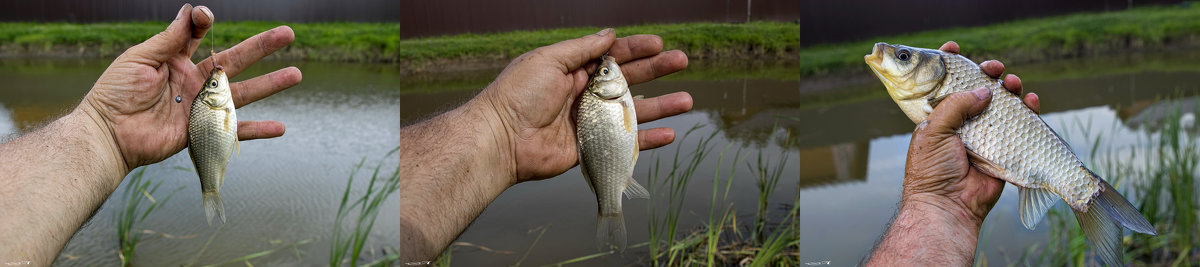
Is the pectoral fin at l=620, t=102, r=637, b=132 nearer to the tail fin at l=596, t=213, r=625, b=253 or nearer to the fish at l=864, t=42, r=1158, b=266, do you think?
the tail fin at l=596, t=213, r=625, b=253

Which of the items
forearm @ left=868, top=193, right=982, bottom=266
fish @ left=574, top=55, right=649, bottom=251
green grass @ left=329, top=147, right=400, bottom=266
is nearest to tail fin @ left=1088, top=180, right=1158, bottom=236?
forearm @ left=868, top=193, right=982, bottom=266

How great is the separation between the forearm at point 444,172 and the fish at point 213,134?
46cm

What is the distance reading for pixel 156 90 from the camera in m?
1.46

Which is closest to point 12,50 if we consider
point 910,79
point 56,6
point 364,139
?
point 56,6

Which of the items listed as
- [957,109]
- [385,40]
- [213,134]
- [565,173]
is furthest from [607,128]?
[385,40]

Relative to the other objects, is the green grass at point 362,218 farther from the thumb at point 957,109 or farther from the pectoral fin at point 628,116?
the thumb at point 957,109

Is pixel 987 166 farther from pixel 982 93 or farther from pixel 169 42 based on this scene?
pixel 169 42

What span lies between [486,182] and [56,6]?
3.83 meters

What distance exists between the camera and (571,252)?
102 inches

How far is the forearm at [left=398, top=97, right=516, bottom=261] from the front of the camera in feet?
5.62

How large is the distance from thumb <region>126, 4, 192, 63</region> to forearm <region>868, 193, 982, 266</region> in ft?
4.40

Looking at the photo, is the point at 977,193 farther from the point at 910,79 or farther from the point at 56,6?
the point at 56,6

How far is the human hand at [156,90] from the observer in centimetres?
145

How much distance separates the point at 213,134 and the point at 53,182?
43 centimetres
